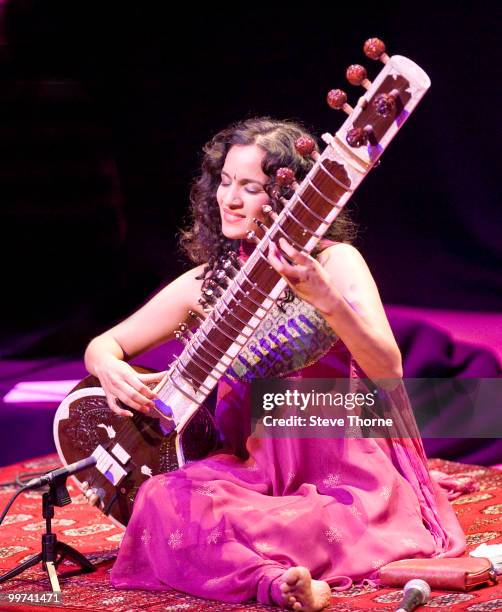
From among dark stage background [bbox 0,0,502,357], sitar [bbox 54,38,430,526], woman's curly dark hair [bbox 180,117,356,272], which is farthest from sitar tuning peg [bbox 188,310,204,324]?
dark stage background [bbox 0,0,502,357]

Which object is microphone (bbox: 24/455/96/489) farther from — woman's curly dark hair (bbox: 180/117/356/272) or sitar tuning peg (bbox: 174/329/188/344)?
woman's curly dark hair (bbox: 180/117/356/272)

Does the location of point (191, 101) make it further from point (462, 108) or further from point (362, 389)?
point (362, 389)

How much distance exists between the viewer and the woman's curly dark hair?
2.71 m

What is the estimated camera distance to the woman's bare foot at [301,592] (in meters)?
2.26

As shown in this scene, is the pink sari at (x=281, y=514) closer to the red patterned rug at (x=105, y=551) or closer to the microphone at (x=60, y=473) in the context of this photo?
the red patterned rug at (x=105, y=551)

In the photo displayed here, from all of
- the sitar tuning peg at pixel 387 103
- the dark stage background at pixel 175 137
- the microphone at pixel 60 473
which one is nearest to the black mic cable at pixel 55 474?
the microphone at pixel 60 473

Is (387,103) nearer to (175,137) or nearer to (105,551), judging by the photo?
(105,551)

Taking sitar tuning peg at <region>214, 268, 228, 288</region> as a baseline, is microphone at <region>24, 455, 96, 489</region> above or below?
below

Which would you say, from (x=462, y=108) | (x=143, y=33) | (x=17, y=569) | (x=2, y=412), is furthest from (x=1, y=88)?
(x=17, y=569)

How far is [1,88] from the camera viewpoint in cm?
533

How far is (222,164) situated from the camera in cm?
288

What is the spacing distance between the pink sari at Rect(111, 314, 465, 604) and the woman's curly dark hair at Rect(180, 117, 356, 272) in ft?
1.23

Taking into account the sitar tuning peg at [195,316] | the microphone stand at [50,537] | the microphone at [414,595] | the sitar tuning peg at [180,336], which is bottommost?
the microphone at [414,595]

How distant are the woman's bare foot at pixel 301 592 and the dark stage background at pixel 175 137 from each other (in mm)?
2497
